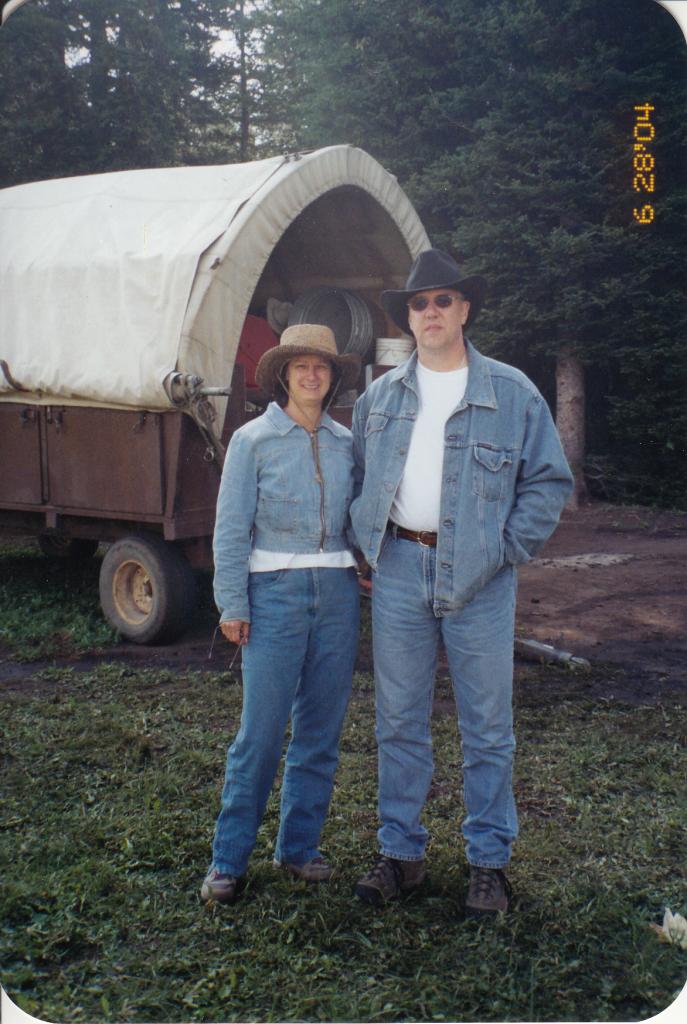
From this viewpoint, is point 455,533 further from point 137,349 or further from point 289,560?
point 137,349

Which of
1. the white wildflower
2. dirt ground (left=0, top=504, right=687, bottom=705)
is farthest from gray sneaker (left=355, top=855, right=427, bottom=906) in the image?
dirt ground (left=0, top=504, right=687, bottom=705)

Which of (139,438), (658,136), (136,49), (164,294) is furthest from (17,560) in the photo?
(658,136)

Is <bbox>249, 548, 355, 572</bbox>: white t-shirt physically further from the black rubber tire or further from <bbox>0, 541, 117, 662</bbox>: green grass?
the black rubber tire

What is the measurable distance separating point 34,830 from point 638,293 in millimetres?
5734

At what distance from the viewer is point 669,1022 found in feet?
8.07

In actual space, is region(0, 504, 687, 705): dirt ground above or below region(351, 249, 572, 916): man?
below

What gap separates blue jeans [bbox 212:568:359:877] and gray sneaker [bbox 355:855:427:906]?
0.77 feet

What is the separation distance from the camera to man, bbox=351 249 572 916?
294 cm

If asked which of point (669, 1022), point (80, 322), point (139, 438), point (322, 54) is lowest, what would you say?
point (669, 1022)

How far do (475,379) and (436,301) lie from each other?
0.28 metres

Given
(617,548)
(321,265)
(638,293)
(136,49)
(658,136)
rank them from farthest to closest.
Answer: (617,548)
(321,265)
(638,293)
(136,49)
(658,136)

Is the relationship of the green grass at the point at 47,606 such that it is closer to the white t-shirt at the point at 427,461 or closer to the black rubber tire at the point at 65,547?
the black rubber tire at the point at 65,547

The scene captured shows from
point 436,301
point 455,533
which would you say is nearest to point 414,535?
point 455,533

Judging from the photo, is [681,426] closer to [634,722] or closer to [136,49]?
[634,722]
